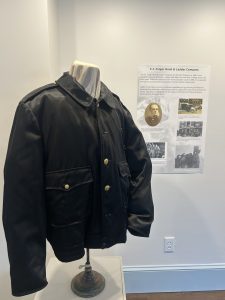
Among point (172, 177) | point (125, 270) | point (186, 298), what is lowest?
point (186, 298)

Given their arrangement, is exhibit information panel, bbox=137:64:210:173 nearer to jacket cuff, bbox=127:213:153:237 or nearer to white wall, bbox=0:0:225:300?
A: white wall, bbox=0:0:225:300

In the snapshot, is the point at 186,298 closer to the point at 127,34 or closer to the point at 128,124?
the point at 128,124

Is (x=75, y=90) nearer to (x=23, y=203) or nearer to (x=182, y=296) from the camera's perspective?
(x=23, y=203)

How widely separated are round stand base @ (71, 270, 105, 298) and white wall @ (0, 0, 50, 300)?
69cm

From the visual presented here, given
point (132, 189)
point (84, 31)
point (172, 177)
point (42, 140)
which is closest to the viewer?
point (42, 140)

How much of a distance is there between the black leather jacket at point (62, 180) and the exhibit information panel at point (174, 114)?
1.77ft

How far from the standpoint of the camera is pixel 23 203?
838mm

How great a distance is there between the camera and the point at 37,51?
3.70 ft

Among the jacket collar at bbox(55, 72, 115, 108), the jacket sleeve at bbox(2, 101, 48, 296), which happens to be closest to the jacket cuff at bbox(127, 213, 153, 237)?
the jacket sleeve at bbox(2, 101, 48, 296)

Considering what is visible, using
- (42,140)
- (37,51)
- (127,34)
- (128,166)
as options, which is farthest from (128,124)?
(127,34)

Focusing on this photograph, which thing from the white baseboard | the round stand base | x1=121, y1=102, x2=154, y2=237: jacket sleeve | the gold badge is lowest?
the white baseboard

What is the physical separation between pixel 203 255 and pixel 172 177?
0.59 metres

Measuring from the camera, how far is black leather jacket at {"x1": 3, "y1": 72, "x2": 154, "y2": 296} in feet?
2.74

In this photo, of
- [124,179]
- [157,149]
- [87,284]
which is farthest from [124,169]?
[157,149]
